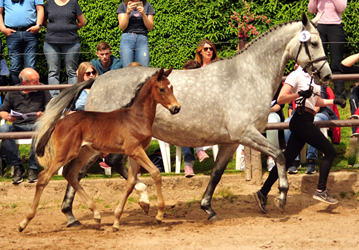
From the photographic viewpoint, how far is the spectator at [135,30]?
27.8ft

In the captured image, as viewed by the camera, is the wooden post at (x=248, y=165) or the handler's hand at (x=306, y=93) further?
the wooden post at (x=248, y=165)

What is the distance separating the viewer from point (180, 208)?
7418 mm

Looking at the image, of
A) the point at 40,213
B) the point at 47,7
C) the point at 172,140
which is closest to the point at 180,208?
the point at 172,140

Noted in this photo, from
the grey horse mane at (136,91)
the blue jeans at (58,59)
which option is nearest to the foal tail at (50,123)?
the grey horse mane at (136,91)

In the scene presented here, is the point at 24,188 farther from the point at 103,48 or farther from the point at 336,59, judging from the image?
the point at 336,59

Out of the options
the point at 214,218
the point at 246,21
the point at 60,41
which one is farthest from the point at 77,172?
the point at 246,21

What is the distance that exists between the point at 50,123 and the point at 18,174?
1.74 metres

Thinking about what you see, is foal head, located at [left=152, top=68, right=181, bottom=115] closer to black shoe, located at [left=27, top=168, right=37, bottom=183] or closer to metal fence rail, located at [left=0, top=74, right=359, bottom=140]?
metal fence rail, located at [left=0, top=74, right=359, bottom=140]

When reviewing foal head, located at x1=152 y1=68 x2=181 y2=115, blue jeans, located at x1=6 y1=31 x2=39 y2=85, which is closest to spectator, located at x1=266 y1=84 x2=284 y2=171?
foal head, located at x1=152 y1=68 x2=181 y2=115

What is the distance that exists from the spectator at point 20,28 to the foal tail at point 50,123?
2563 mm

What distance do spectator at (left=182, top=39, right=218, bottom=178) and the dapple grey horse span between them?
1.34 meters

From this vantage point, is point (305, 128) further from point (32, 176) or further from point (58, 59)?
point (58, 59)

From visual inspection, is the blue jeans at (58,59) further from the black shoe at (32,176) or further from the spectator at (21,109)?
the black shoe at (32,176)

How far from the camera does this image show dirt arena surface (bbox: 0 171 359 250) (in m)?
5.64
